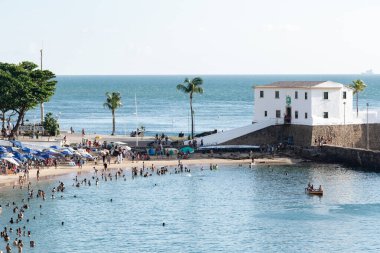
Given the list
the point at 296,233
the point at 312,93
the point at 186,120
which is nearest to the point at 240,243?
the point at 296,233

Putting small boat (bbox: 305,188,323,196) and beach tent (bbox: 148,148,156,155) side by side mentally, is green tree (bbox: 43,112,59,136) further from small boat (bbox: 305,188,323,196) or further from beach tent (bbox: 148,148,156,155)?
small boat (bbox: 305,188,323,196)

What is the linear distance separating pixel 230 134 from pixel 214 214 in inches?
1456

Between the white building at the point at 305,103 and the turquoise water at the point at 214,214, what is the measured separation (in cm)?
1326

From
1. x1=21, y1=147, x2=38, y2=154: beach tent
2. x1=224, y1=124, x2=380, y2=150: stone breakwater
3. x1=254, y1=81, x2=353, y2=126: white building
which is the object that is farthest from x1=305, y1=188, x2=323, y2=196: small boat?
x1=21, y1=147, x2=38, y2=154: beach tent

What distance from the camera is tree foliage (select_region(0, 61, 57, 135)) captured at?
11800 cm

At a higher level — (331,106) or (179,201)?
(331,106)

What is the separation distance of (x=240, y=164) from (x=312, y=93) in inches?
590

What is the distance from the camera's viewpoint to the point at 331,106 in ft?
401

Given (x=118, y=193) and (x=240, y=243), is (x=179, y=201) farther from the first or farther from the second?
(x=240, y=243)

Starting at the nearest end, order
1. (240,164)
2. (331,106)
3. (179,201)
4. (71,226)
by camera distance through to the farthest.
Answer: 1. (71,226)
2. (179,201)
3. (240,164)
4. (331,106)

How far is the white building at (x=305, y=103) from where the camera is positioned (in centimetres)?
12069

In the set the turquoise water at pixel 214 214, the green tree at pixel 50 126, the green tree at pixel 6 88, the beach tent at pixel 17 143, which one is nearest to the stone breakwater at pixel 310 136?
the turquoise water at pixel 214 214

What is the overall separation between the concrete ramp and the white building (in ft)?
8.21

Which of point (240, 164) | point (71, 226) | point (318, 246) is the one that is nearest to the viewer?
point (318, 246)
